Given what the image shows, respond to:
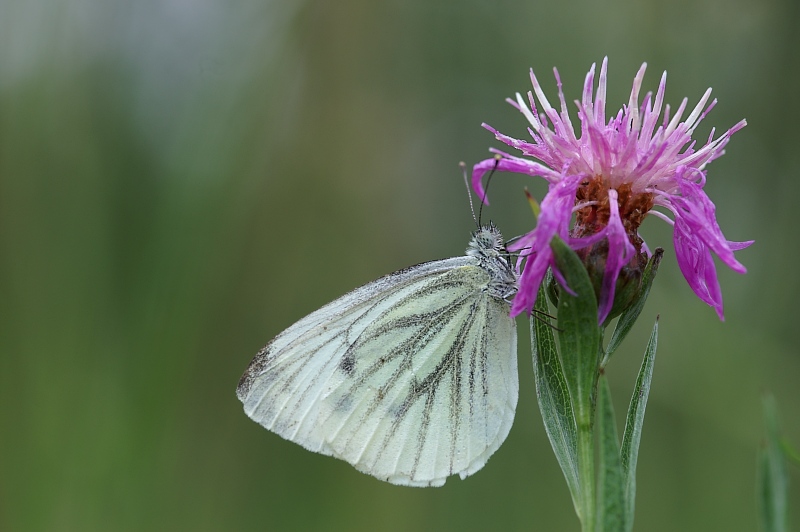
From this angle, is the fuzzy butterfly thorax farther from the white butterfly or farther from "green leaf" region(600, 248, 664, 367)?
"green leaf" region(600, 248, 664, 367)

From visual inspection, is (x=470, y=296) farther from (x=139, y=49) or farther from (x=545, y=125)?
(x=139, y=49)

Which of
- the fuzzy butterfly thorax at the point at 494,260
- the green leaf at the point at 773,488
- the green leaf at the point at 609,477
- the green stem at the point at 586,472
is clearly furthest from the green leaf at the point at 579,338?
the fuzzy butterfly thorax at the point at 494,260

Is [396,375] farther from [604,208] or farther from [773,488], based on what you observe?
[773,488]

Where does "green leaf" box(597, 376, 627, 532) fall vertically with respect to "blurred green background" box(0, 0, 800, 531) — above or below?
below

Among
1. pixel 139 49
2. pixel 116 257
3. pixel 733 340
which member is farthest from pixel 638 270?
pixel 139 49

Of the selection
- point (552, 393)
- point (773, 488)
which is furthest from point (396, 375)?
point (773, 488)

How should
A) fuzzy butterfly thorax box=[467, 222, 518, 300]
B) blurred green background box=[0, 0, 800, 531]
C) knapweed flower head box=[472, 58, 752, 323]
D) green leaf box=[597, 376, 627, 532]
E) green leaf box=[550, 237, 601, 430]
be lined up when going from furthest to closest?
1. blurred green background box=[0, 0, 800, 531]
2. fuzzy butterfly thorax box=[467, 222, 518, 300]
3. knapweed flower head box=[472, 58, 752, 323]
4. green leaf box=[550, 237, 601, 430]
5. green leaf box=[597, 376, 627, 532]

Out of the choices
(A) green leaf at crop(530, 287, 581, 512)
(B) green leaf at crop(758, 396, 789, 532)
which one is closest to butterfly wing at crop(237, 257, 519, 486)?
(A) green leaf at crop(530, 287, 581, 512)
